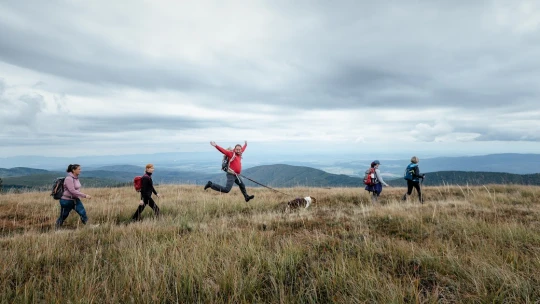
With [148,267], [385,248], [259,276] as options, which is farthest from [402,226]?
[148,267]

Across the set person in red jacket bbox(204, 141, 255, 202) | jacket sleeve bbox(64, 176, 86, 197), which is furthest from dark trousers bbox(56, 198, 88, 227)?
person in red jacket bbox(204, 141, 255, 202)

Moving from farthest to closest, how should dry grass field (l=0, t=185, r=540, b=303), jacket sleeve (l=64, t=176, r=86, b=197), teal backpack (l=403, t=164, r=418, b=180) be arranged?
teal backpack (l=403, t=164, r=418, b=180) → jacket sleeve (l=64, t=176, r=86, b=197) → dry grass field (l=0, t=185, r=540, b=303)

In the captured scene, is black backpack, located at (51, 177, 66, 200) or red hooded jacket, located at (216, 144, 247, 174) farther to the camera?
red hooded jacket, located at (216, 144, 247, 174)

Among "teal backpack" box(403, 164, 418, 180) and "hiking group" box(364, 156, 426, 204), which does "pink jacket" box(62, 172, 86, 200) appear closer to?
"hiking group" box(364, 156, 426, 204)

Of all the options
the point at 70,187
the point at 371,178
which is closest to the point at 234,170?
the point at 70,187

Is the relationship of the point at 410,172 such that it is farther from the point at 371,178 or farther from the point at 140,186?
the point at 140,186

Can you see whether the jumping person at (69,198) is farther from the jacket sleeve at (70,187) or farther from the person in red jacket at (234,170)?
the person in red jacket at (234,170)

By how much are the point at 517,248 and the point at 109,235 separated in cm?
818

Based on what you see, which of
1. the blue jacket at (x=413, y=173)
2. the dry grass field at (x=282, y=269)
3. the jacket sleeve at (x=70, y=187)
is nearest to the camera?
the dry grass field at (x=282, y=269)

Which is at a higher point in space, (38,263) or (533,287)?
(533,287)

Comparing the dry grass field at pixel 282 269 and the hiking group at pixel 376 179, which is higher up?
the hiking group at pixel 376 179

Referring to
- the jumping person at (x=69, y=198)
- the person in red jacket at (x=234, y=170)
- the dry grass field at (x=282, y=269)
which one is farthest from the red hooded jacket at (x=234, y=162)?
the dry grass field at (x=282, y=269)

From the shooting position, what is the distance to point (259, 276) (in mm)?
3260

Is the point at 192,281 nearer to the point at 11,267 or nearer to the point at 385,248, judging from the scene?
the point at 11,267
